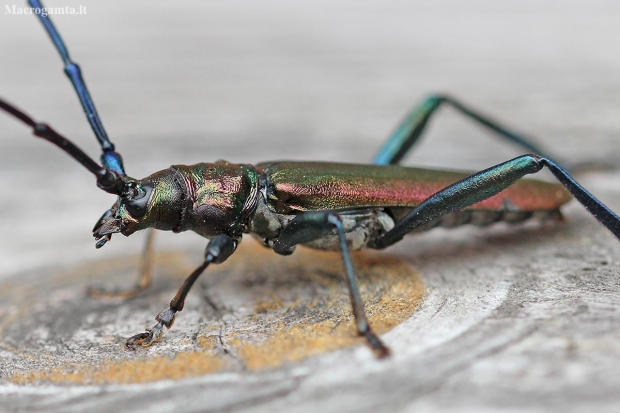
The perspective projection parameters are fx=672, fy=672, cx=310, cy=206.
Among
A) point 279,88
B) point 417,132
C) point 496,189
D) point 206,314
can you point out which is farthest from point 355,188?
point 279,88

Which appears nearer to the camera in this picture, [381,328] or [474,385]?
[474,385]

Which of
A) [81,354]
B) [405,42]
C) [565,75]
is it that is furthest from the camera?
[405,42]

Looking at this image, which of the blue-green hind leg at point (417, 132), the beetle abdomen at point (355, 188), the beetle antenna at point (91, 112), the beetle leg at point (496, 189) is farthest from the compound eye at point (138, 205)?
the blue-green hind leg at point (417, 132)

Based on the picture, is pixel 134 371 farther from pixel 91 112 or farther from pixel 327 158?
pixel 327 158

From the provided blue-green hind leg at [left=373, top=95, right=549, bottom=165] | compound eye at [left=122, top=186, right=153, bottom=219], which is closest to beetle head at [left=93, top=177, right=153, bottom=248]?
compound eye at [left=122, top=186, right=153, bottom=219]

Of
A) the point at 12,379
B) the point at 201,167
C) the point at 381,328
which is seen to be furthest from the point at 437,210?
the point at 12,379

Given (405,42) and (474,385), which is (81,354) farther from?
(405,42)

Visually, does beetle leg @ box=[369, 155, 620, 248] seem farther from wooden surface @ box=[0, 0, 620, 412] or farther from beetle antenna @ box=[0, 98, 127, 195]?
beetle antenna @ box=[0, 98, 127, 195]
